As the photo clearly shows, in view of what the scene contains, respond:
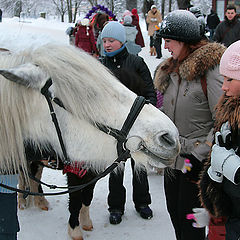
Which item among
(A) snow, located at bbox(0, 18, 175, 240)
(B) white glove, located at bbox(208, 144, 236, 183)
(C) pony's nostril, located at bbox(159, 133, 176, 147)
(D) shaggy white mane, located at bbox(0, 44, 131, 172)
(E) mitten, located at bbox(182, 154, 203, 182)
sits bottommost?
(A) snow, located at bbox(0, 18, 175, 240)

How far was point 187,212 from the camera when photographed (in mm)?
2314

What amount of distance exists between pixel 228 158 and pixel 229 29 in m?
7.53

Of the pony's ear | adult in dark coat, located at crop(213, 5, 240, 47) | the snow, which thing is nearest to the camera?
the pony's ear

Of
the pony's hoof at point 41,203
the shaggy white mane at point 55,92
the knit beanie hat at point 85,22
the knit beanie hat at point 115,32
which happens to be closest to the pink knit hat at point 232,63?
the shaggy white mane at point 55,92

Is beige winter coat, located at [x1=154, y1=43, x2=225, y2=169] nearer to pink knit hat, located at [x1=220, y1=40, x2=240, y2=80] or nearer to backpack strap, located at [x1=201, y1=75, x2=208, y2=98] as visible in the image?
backpack strap, located at [x1=201, y1=75, x2=208, y2=98]

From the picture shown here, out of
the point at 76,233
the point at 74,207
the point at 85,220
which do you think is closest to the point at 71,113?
the point at 74,207

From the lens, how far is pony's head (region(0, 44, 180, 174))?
1406 millimetres

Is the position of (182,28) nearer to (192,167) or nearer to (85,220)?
(192,167)

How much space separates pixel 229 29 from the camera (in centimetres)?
825

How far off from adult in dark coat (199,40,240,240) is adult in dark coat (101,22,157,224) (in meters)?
1.02

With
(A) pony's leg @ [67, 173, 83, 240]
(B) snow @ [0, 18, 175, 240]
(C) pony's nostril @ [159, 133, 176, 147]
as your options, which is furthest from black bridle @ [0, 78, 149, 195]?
(B) snow @ [0, 18, 175, 240]

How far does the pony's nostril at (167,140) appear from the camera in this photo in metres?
1.50

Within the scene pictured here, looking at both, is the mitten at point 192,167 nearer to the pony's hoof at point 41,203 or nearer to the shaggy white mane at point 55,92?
the shaggy white mane at point 55,92

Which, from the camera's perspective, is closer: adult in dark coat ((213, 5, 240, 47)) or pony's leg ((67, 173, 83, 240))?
pony's leg ((67, 173, 83, 240))
